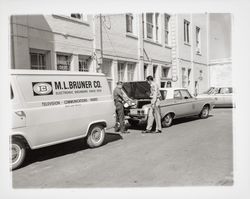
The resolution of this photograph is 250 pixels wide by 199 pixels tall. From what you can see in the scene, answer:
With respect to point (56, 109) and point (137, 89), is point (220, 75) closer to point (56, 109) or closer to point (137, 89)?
point (137, 89)

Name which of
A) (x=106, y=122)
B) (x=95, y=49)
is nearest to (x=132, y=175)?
(x=106, y=122)

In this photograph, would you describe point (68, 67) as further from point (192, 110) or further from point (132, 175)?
point (132, 175)

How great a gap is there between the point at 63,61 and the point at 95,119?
15.1 ft

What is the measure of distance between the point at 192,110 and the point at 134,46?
5.42m

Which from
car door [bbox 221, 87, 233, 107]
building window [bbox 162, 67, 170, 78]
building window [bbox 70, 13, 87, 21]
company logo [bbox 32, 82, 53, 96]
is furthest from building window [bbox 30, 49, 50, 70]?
car door [bbox 221, 87, 233, 107]

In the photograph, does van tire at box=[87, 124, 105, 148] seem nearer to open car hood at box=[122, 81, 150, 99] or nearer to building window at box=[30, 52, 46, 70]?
open car hood at box=[122, 81, 150, 99]

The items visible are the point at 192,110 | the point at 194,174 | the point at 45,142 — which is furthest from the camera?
the point at 192,110

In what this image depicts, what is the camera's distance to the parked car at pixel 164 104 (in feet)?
31.0

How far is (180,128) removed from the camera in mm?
9617

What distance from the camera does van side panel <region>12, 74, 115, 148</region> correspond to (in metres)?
5.79

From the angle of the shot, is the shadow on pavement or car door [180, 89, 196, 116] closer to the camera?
the shadow on pavement

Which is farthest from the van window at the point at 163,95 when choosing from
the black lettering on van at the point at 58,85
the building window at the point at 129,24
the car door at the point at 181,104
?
the building window at the point at 129,24

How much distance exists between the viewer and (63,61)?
10961 mm

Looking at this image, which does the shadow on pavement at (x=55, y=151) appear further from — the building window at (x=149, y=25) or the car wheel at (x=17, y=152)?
the building window at (x=149, y=25)
